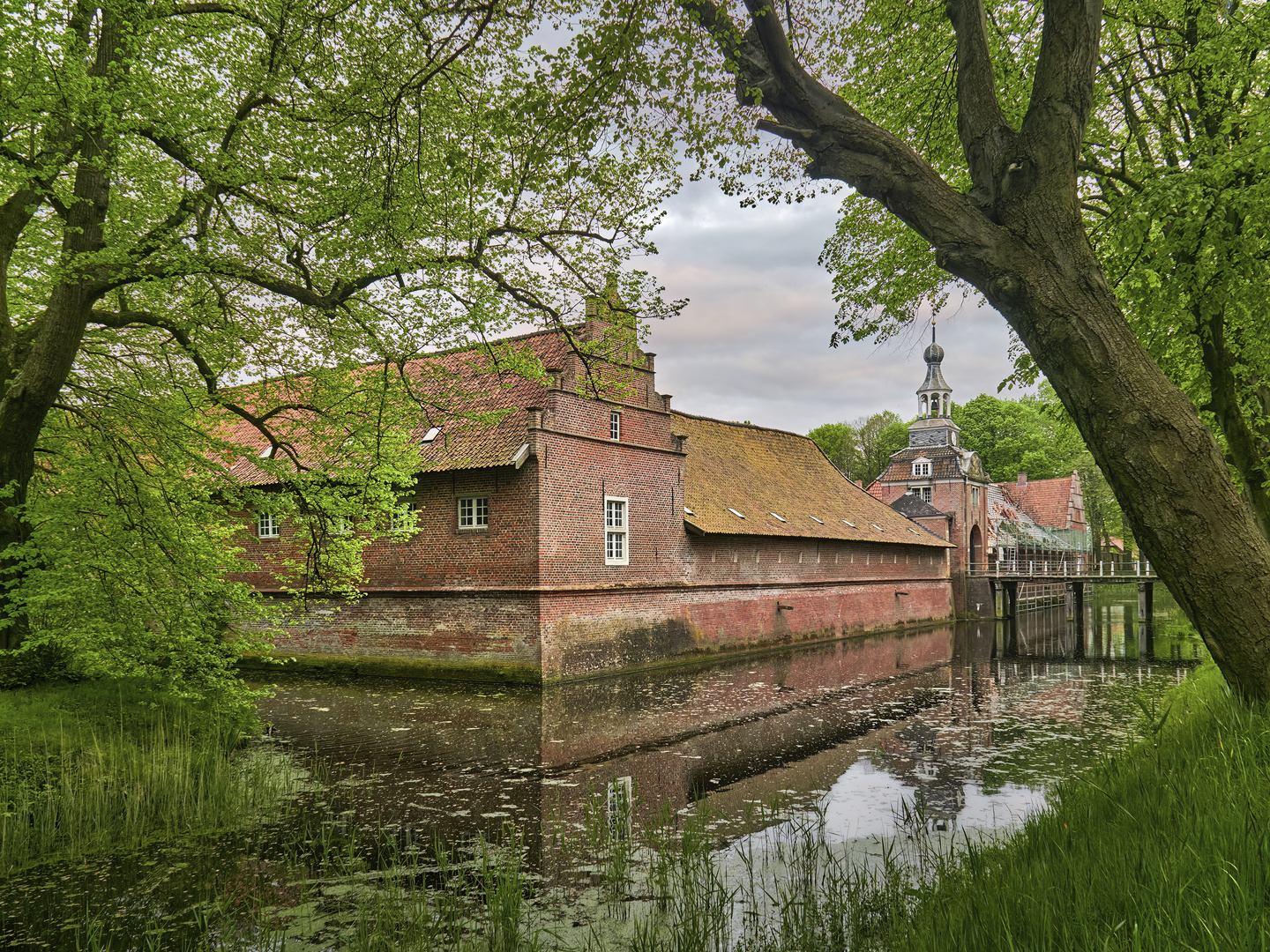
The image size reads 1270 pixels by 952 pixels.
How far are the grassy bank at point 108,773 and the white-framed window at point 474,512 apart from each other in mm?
8278

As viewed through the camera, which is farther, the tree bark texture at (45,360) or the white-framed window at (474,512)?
the white-framed window at (474,512)

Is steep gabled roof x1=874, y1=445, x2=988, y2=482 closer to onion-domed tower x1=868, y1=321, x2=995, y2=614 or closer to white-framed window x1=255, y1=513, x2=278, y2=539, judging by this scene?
onion-domed tower x1=868, y1=321, x2=995, y2=614

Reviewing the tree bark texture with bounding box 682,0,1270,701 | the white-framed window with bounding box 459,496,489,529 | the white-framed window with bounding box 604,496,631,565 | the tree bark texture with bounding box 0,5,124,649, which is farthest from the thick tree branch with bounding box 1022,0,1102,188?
the white-framed window with bounding box 604,496,631,565

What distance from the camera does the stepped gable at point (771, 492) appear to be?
22.6 m

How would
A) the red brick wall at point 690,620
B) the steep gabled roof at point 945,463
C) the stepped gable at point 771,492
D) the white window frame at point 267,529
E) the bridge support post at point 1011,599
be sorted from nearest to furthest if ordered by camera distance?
the red brick wall at point 690,620, the white window frame at point 267,529, the stepped gable at point 771,492, the bridge support post at point 1011,599, the steep gabled roof at point 945,463

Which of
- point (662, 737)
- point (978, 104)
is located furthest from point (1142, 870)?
point (662, 737)

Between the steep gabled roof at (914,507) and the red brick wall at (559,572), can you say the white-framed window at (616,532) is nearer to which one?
the red brick wall at (559,572)

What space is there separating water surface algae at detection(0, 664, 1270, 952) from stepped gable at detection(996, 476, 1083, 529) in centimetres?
5066

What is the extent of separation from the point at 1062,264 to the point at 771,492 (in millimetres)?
22214

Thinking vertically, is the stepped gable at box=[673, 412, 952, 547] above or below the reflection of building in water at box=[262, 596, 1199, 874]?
above

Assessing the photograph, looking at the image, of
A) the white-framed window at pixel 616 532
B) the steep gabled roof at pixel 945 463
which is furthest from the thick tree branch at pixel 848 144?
the steep gabled roof at pixel 945 463

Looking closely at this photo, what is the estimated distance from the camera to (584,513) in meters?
17.5

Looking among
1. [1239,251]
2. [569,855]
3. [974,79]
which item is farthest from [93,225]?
[1239,251]

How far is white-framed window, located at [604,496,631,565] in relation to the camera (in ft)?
59.6
